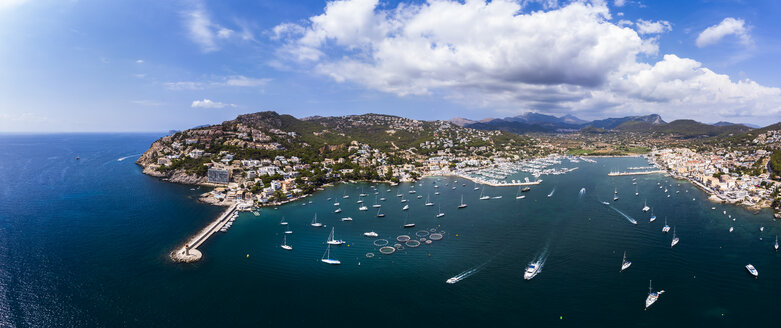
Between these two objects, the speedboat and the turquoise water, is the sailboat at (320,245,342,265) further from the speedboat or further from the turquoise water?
the speedboat

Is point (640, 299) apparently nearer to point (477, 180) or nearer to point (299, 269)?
point (299, 269)

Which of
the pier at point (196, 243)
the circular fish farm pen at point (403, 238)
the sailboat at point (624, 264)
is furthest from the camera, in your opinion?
the circular fish farm pen at point (403, 238)

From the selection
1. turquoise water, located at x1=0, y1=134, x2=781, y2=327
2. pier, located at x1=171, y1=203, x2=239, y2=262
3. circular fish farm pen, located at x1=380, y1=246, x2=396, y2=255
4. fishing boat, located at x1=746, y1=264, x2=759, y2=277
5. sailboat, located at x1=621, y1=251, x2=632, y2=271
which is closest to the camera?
turquoise water, located at x1=0, y1=134, x2=781, y2=327

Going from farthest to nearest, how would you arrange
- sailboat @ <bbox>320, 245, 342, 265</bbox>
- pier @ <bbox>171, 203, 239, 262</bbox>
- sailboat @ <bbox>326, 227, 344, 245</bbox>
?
1. sailboat @ <bbox>326, 227, 344, 245</bbox>
2. pier @ <bbox>171, 203, 239, 262</bbox>
3. sailboat @ <bbox>320, 245, 342, 265</bbox>

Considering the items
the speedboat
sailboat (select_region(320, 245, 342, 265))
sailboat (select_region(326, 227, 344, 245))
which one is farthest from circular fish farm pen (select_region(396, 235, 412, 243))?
the speedboat

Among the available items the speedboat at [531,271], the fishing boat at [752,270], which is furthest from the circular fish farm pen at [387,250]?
the fishing boat at [752,270]

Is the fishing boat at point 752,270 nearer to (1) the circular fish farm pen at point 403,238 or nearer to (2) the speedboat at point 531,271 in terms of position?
(2) the speedboat at point 531,271

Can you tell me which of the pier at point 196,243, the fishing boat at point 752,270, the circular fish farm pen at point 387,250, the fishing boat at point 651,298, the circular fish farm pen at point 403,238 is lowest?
the fishing boat at point 651,298
